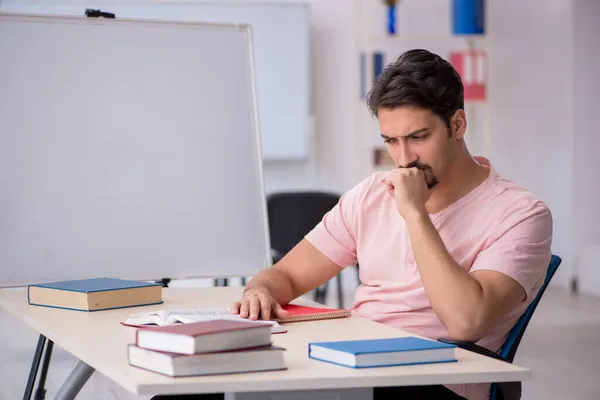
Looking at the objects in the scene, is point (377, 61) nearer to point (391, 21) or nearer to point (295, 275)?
point (391, 21)

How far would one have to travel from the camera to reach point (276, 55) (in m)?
6.20

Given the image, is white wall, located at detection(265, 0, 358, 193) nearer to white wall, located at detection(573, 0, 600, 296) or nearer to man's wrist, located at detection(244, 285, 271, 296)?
white wall, located at detection(573, 0, 600, 296)

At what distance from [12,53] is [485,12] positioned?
4.26 m

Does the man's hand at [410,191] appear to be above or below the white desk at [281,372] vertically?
above

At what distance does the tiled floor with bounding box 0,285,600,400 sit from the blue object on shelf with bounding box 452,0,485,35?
2012 mm

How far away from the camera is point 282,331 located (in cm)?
174

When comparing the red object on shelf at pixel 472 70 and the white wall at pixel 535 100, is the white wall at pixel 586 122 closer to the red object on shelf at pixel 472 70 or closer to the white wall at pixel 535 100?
the white wall at pixel 535 100

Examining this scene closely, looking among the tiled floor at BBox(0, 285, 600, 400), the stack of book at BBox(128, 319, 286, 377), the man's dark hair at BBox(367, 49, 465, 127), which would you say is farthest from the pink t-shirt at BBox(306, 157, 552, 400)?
the tiled floor at BBox(0, 285, 600, 400)

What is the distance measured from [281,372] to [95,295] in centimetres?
84

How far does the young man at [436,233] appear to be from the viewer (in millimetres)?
1798

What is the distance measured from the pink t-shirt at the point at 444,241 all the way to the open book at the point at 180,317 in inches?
14.3

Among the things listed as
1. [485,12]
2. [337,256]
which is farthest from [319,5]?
[337,256]

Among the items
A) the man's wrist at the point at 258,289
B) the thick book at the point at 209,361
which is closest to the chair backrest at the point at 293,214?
the man's wrist at the point at 258,289

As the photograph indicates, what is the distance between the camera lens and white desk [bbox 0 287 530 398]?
1.26 meters
